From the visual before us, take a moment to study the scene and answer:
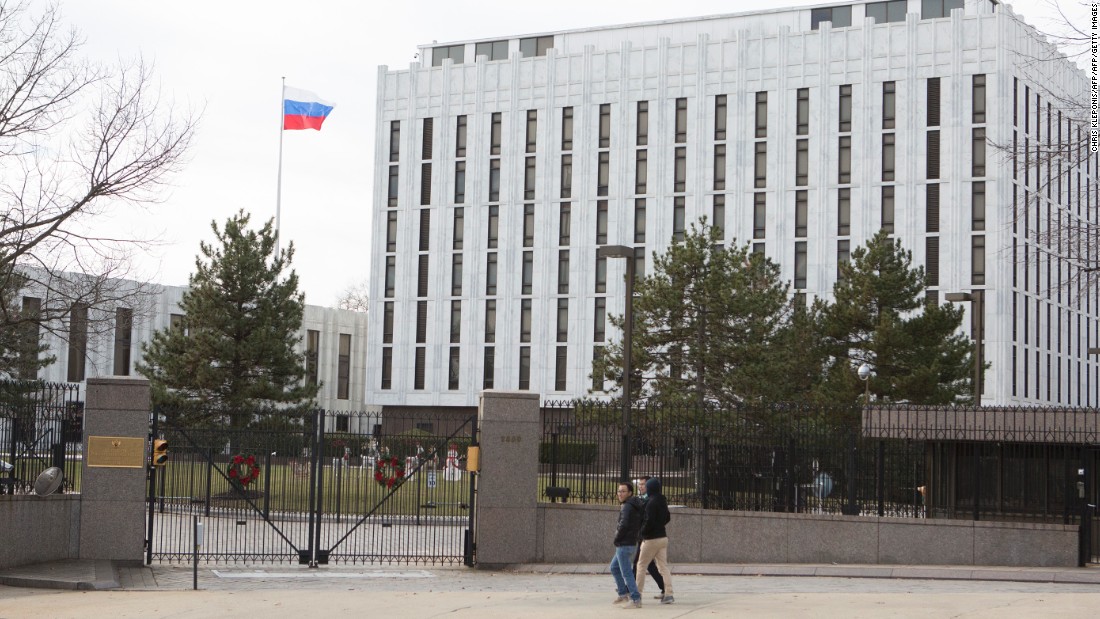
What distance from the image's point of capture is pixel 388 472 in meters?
23.8

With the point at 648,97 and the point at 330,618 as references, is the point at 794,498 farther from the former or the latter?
the point at 648,97

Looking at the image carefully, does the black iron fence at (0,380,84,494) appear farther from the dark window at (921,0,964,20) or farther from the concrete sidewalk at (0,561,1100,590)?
the dark window at (921,0,964,20)

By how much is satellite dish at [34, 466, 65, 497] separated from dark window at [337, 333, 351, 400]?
7443cm

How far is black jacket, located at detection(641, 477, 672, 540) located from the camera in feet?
56.2

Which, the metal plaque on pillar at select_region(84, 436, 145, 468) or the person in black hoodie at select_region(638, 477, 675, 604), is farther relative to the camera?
the metal plaque on pillar at select_region(84, 436, 145, 468)

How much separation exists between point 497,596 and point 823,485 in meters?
7.41

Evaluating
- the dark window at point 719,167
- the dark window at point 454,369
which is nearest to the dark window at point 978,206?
the dark window at point 719,167

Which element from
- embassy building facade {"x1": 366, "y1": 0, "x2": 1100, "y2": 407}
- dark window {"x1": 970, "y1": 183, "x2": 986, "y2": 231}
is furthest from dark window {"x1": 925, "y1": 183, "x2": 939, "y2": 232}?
dark window {"x1": 970, "y1": 183, "x2": 986, "y2": 231}

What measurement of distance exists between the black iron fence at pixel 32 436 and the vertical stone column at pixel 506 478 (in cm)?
645

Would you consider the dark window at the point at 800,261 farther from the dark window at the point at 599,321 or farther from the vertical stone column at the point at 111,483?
the vertical stone column at the point at 111,483

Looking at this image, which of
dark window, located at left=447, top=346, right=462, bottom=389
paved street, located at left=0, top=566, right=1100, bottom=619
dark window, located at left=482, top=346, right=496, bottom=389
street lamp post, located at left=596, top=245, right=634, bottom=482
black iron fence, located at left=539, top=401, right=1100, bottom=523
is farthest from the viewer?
dark window, located at left=447, top=346, right=462, bottom=389

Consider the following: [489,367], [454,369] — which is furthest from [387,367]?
[489,367]

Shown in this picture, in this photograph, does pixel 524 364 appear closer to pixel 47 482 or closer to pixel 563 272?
pixel 563 272

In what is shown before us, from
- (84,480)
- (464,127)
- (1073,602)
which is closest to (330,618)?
(84,480)
